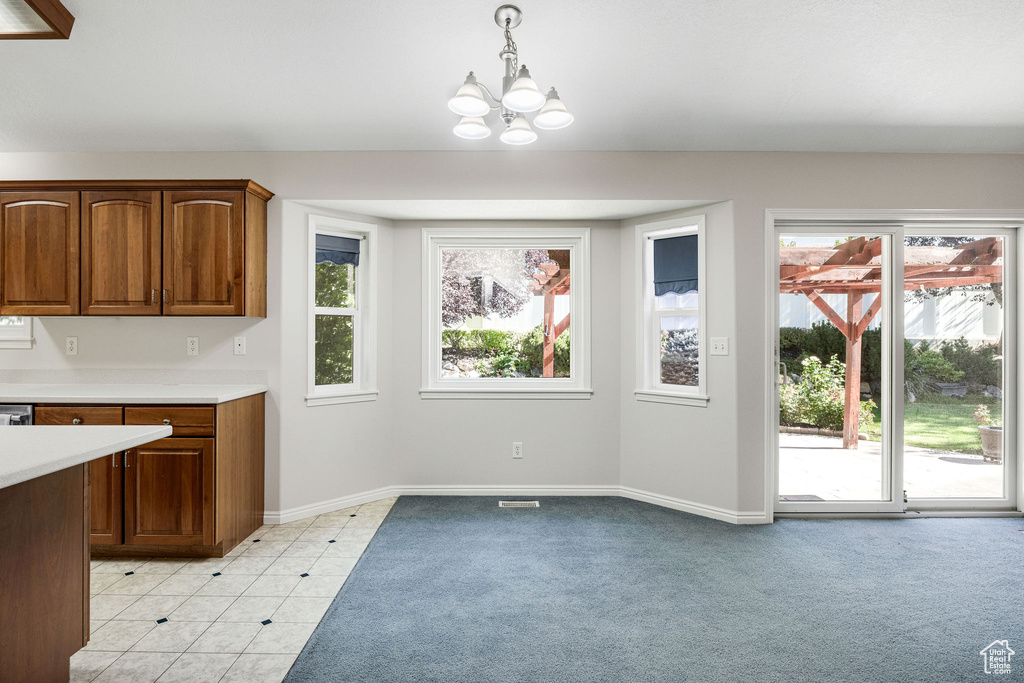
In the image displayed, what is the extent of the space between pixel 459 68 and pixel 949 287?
367 centimetres

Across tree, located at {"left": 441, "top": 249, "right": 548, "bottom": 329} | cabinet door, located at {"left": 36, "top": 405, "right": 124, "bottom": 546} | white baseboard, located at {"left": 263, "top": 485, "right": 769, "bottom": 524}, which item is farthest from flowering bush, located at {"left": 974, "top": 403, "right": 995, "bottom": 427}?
cabinet door, located at {"left": 36, "top": 405, "right": 124, "bottom": 546}

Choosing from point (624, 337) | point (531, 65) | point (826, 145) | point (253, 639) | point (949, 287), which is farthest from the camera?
point (624, 337)

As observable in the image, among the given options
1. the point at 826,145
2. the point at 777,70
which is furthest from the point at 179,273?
the point at 826,145

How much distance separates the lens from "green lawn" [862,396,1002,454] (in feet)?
12.1

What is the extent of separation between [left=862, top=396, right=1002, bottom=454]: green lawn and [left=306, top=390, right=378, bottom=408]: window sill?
12.6 feet

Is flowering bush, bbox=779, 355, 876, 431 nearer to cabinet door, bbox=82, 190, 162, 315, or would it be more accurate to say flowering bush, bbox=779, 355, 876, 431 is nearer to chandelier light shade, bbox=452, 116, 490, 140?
chandelier light shade, bbox=452, 116, 490, 140

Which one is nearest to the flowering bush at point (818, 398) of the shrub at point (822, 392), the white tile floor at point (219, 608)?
the shrub at point (822, 392)

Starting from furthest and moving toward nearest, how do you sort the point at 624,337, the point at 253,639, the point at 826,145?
1. the point at 624,337
2. the point at 826,145
3. the point at 253,639

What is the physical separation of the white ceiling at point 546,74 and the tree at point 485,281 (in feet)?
3.05

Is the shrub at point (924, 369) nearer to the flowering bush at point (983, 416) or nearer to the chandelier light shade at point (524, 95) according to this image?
the flowering bush at point (983, 416)

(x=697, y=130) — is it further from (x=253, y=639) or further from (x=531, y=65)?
(x=253, y=639)

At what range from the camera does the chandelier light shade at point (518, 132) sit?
226cm

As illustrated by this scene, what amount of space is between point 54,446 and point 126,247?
2.05 meters

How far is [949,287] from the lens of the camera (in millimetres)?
3711
